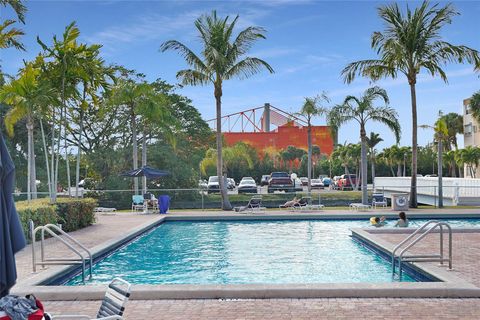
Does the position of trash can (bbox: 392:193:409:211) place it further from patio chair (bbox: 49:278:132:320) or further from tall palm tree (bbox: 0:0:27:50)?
patio chair (bbox: 49:278:132:320)

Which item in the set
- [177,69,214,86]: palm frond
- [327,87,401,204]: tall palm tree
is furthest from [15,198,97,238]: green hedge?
[327,87,401,204]: tall palm tree

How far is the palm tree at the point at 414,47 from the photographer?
22594mm

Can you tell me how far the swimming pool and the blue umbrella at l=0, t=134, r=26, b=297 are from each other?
19.0ft

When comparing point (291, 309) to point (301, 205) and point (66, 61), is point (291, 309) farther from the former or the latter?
point (301, 205)

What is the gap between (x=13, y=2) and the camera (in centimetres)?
2100

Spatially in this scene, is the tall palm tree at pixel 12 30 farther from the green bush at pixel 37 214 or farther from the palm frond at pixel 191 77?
the palm frond at pixel 191 77

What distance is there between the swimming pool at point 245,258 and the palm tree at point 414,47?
27.2 ft

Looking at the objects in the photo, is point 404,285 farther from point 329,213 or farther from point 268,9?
point 268,9

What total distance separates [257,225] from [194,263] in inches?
318

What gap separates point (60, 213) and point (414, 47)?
15.6 meters

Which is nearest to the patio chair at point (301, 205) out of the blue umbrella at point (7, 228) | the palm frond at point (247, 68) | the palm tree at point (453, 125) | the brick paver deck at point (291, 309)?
the palm frond at point (247, 68)

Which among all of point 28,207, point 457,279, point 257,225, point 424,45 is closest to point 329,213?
point 257,225

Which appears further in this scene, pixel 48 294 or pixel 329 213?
pixel 329 213

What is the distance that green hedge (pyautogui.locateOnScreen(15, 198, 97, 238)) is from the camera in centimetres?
1405
